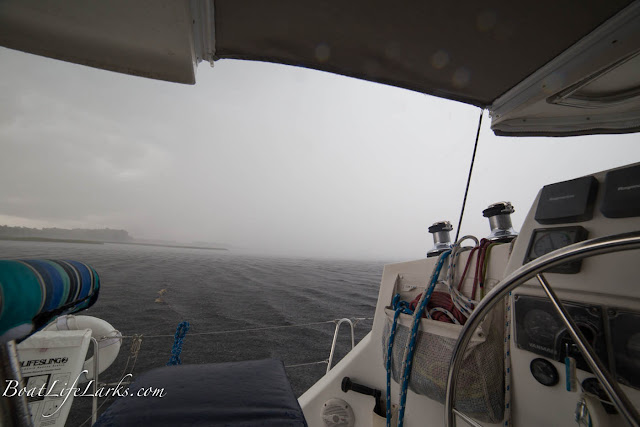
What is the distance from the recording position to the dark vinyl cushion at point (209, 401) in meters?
0.54

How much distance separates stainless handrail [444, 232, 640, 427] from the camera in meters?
0.43

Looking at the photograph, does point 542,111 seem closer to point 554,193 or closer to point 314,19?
point 554,193

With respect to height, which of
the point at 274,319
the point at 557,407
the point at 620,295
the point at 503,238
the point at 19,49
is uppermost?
the point at 19,49

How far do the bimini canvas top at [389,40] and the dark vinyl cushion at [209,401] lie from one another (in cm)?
129

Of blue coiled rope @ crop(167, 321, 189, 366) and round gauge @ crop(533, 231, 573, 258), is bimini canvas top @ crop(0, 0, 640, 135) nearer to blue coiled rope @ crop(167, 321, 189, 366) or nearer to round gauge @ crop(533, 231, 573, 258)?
round gauge @ crop(533, 231, 573, 258)

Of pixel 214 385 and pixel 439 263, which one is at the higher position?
pixel 439 263

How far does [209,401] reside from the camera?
604mm

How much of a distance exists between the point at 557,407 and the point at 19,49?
247cm

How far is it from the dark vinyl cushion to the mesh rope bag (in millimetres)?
604

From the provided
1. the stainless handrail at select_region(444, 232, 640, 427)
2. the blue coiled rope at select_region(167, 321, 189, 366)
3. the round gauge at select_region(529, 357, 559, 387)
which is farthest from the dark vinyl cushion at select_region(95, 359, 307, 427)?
the blue coiled rope at select_region(167, 321, 189, 366)

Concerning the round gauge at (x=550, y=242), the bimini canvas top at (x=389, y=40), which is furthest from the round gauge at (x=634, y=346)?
the bimini canvas top at (x=389, y=40)

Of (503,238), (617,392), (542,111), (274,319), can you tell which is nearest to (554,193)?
(503,238)

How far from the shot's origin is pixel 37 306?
44 centimetres

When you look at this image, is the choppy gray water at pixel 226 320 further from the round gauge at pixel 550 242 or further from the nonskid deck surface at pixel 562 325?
the round gauge at pixel 550 242
